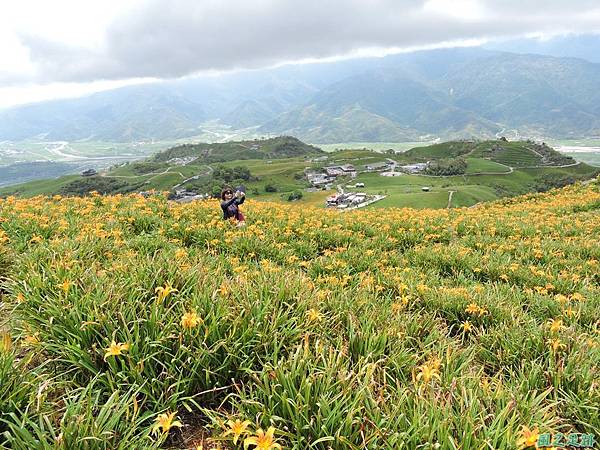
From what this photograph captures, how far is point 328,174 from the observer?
169m

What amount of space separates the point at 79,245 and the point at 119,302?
2677 millimetres

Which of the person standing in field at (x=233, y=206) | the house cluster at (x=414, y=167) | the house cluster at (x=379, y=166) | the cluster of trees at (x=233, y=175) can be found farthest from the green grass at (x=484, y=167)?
the person standing in field at (x=233, y=206)

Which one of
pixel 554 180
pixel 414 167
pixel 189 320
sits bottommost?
pixel 554 180

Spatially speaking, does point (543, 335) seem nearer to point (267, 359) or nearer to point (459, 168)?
point (267, 359)

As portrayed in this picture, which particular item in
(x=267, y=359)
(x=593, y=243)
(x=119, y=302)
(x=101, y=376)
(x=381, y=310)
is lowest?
(x=593, y=243)

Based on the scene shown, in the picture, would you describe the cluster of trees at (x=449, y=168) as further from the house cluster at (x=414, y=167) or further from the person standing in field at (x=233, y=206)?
the person standing in field at (x=233, y=206)

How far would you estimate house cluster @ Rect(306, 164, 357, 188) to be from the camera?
157m

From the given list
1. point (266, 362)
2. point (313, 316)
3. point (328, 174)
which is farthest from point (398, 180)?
point (266, 362)

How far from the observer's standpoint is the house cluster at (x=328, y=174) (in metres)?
157

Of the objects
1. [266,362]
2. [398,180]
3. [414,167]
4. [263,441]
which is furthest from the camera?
[414,167]

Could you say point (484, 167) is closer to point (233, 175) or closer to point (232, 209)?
point (233, 175)

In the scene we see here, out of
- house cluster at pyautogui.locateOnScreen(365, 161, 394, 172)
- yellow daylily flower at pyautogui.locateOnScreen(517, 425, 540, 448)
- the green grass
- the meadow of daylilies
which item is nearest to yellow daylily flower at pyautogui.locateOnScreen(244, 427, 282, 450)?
the meadow of daylilies

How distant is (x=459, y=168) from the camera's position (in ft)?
534

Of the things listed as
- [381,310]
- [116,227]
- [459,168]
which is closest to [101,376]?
[381,310]
